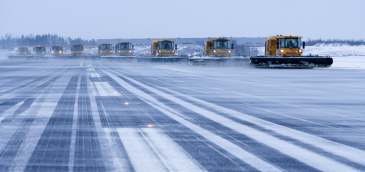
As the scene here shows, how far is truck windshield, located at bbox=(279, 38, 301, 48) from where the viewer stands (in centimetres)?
2948

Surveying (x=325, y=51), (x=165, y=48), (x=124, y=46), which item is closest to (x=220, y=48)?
(x=165, y=48)

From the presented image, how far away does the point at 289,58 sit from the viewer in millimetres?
28188

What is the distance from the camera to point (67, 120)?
22.0ft

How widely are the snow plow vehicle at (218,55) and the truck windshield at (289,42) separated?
11.8 feet

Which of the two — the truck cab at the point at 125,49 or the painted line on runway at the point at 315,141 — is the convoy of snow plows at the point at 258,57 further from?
the painted line on runway at the point at 315,141

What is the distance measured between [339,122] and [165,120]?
9.84ft

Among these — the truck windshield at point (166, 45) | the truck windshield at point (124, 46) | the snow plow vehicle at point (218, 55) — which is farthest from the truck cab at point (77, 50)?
the snow plow vehicle at point (218, 55)

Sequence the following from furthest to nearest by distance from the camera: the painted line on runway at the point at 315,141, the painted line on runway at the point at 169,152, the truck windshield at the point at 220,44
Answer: the truck windshield at the point at 220,44, the painted line on runway at the point at 315,141, the painted line on runway at the point at 169,152

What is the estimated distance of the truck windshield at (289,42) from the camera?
29.5 m

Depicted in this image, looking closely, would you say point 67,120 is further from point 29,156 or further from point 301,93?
point 301,93

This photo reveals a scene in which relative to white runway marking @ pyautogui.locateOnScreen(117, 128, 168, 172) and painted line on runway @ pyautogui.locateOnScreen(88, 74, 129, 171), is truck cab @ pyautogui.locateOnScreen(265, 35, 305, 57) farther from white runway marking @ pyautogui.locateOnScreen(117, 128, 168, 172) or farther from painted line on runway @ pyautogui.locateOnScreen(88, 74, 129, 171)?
white runway marking @ pyautogui.locateOnScreen(117, 128, 168, 172)

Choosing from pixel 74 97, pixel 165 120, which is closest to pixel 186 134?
pixel 165 120

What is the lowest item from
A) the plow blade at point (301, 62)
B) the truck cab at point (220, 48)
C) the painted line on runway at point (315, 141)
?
the painted line on runway at point (315, 141)

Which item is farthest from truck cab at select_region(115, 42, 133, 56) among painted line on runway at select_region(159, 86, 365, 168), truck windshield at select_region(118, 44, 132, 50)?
painted line on runway at select_region(159, 86, 365, 168)
